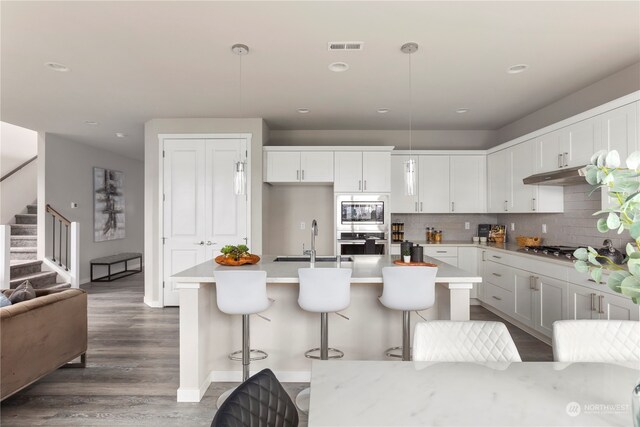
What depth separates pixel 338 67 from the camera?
3400mm

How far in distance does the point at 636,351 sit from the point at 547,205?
3.24 metres

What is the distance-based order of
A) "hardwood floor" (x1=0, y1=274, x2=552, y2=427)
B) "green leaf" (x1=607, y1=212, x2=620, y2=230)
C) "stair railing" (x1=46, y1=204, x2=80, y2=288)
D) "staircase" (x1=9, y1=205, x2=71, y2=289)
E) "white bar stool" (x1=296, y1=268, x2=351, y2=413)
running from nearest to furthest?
"green leaf" (x1=607, y1=212, x2=620, y2=230) < "hardwood floor" (x1=0, y1=274, x2=552, y2=427) < "white bar stool" (x1=296, y1=268, x2=351, y2=413) < "staircase" (x1=9, y1=205, x2=71, y2=289) < "stair railing" (x1=46, y1=204, x2=80, y2=288)

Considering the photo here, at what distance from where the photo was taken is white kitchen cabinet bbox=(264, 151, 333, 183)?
17.4ft

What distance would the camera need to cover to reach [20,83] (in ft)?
12.5

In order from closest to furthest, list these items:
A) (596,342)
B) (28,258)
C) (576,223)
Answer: (596,342) → (576,223) → (28,258)

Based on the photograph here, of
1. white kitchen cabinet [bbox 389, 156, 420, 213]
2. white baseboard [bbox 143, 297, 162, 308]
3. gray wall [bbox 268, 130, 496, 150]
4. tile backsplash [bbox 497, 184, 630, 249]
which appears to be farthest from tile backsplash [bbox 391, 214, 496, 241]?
white baseboard [bbox 143, 297, 162, 308]

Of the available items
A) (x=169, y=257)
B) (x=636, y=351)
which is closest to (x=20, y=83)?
(x=169, y=257)

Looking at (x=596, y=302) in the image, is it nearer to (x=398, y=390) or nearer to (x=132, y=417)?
(x=398, y=390)

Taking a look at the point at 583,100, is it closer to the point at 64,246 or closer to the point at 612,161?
the point at 612,161

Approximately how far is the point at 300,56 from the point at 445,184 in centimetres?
334

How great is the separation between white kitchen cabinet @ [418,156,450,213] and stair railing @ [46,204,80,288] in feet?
17.9

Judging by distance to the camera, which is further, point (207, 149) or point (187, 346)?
point (207, 149)

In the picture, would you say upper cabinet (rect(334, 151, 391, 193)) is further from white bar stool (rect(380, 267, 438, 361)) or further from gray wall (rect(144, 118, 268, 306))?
white bar stool (rect(380, 267, 438, 361))

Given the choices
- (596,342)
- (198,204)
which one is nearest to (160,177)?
(198,204)
